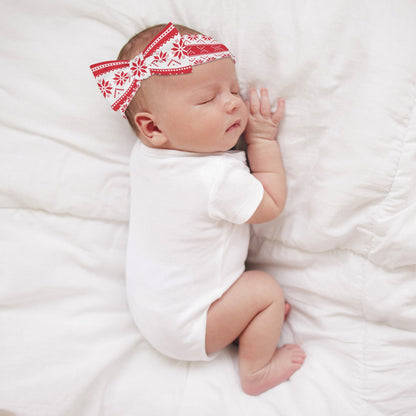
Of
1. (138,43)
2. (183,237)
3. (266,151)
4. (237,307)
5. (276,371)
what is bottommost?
(276,371)

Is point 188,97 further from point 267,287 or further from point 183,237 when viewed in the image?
Answer: point 267,287

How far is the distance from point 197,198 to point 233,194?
8 centimetres

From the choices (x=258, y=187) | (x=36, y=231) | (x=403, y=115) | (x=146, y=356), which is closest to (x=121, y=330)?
(x=146, y=356)

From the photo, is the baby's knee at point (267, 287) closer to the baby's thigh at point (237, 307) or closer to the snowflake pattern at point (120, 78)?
the baby's thigh at point (237, 307)

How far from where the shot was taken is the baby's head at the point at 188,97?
2.83 ft

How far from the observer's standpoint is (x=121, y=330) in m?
1.02

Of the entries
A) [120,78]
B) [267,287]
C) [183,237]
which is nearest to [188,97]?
[120,78]

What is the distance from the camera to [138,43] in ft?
2.98

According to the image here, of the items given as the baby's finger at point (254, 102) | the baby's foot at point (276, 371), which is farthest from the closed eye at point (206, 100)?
the baby's foot at point (276, 371)

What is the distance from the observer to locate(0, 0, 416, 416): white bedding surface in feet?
2.86

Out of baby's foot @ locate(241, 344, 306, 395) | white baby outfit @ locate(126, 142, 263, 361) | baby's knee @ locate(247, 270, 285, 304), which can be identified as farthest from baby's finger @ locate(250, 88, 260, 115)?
baby's foot @ locate(241, 344, 306, 395)

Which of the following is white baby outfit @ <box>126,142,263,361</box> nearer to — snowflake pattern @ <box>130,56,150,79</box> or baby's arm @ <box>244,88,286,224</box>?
baby's arm @ <box>244,88,286,224</box>

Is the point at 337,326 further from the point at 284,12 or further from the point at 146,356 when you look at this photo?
the point at 284,12

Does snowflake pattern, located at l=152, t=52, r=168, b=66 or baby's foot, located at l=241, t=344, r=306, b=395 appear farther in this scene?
baby's foot, located at l=241, t=344, r=306, b=395
